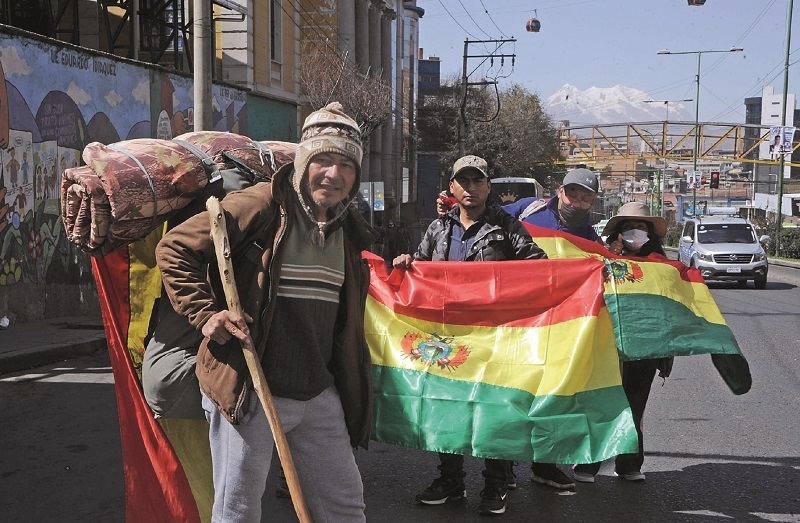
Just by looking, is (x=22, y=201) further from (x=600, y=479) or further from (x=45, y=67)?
(x=600, y=479)

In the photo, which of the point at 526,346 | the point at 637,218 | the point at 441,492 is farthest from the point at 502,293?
the point at 637,218

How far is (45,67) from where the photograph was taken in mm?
13766

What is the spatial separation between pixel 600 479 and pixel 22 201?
10.1 metres

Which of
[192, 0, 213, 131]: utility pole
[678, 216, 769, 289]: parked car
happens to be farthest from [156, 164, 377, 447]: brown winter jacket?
[678, 216, 769, 289]: parked car

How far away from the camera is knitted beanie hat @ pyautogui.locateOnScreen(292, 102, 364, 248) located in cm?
323

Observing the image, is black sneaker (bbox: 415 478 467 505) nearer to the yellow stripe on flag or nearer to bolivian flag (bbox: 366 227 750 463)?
bolivian flag (bbox: 366 227 750 463)

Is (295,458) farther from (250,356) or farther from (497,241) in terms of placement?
(497,241)

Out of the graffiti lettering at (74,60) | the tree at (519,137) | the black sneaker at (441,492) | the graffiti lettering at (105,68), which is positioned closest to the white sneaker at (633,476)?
the black sneaker at (441,492)

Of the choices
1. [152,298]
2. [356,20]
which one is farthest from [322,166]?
[356,20]

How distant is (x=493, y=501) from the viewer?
493 cm

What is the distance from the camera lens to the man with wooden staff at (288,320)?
309 cm

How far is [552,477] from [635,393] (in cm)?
72

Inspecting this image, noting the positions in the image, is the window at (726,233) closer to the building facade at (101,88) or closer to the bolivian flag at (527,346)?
the building facade at (101,88)

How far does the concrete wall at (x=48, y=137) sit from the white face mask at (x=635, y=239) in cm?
960
